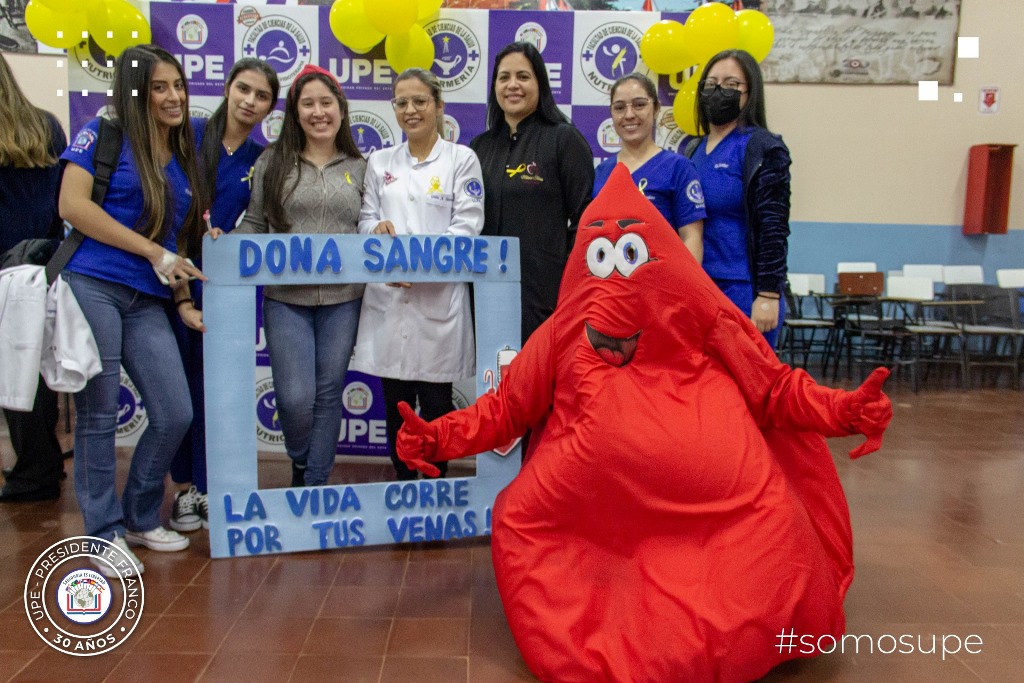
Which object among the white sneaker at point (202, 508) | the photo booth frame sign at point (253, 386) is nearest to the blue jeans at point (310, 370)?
the photo booth frame sign at point (253, 386)

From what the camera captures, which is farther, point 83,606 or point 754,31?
point 754,31

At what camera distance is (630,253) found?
174 cm

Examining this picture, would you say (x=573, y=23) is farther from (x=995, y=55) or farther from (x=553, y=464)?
(x=995, y=55)

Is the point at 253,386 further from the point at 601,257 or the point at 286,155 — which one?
the point at 601,257

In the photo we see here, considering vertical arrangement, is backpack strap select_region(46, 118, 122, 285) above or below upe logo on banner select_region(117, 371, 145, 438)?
above

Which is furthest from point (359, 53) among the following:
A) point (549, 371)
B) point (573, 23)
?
point (549, 371)

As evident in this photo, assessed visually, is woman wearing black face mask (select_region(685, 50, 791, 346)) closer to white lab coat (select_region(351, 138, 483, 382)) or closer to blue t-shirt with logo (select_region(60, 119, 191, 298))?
white lab coat (select_region(351, 138, 483, 382))

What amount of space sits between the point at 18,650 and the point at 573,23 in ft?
10.4

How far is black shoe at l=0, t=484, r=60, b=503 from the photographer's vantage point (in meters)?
2.92

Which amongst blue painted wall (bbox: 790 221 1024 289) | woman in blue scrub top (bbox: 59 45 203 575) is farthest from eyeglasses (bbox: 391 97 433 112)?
blue painted wall (bbox: 790 221 1024 289)

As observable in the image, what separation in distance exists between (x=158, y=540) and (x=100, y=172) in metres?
1.18

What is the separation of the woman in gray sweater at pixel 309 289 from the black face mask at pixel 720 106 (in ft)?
3.96

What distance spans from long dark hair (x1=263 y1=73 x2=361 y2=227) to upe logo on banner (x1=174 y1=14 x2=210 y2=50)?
4.29 ft

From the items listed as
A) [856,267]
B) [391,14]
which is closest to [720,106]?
[391,14]
